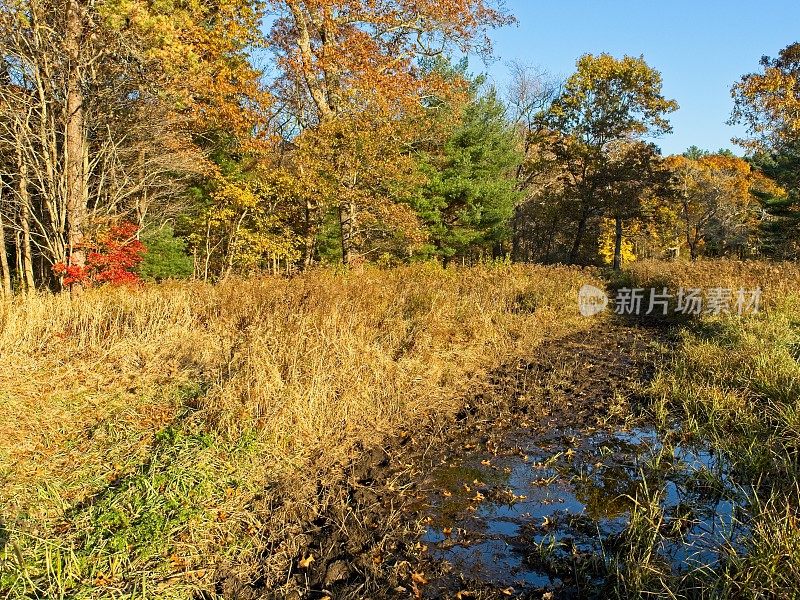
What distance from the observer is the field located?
9.71ft

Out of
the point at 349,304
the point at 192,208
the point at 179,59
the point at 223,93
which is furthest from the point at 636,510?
the point at 192,208

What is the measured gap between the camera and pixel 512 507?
393 centimetres

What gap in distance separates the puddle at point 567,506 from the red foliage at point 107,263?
26.6 feet

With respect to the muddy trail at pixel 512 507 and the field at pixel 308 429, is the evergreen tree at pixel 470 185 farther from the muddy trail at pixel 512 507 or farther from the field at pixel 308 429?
the muddy trail at pixel 512 507

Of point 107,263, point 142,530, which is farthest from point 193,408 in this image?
point 107,263

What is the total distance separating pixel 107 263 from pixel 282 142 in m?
10.1

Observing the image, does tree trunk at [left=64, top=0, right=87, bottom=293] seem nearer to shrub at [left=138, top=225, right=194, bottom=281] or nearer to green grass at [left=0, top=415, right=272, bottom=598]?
shrub at [left=138, top=225, right=194, bottom=281]

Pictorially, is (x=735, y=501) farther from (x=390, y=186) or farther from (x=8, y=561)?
(x=390, y=186)

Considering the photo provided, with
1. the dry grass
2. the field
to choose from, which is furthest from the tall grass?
the dry grass

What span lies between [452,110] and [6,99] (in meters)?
12.5

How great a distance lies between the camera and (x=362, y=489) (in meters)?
4.07

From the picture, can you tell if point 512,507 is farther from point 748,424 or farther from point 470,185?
point 470,185

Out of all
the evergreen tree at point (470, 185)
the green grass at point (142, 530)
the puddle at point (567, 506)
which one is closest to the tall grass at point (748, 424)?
the puddle at point (567, 506)

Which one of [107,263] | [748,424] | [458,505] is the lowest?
[458,505]
